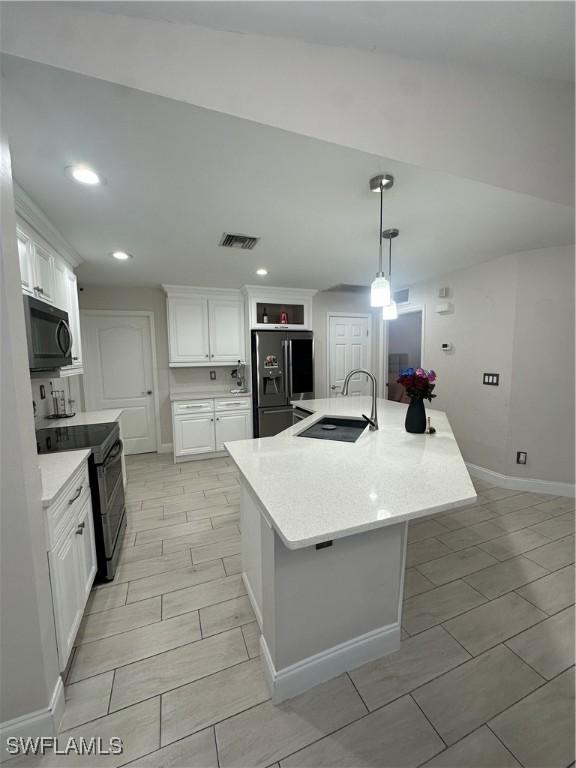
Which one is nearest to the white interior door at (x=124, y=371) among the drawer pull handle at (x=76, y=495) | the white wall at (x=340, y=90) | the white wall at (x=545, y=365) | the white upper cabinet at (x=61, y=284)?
the white upper cabinet at (x=61, y=284)

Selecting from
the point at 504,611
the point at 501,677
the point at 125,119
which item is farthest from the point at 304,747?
the point at 125,119

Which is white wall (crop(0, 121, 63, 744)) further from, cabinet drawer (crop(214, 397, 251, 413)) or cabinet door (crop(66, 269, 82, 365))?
cabinet drawer (crop(214, 397, 251, 413))

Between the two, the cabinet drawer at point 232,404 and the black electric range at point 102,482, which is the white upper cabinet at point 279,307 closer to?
the cabinet drawer at point 232,404

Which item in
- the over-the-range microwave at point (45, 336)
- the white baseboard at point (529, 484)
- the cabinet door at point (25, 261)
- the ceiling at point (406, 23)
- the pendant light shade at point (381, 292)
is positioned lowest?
the white baseboard at point (529, 484)

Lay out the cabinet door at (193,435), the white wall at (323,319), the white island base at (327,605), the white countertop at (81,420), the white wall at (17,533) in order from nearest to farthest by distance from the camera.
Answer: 1. the white wall at (17,533)
2. the white island base at (327,605)
3. the white countertop at (81,420)
4. the cabinet door at (193,435)
5. the white wall at (323,319)

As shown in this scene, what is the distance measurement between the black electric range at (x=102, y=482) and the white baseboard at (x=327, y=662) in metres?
1.17

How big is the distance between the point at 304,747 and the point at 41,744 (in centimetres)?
98

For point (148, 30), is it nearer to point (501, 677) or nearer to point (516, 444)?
point (501, 677)

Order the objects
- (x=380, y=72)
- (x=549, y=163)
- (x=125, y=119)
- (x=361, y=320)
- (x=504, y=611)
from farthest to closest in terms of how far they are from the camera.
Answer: (x=361, y=320) → (x=549, y=163) → (x=504, y=611) → (x=380, y=72) → (x=125, y=119)

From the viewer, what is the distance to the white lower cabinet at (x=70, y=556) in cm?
124

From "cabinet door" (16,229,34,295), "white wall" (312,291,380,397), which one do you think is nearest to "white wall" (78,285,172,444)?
"white wall" (312,291,380,397)

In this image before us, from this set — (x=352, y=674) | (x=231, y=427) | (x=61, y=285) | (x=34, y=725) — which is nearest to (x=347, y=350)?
(x=231, y=427)

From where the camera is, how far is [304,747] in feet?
3.59

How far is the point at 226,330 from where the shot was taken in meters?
4.45
